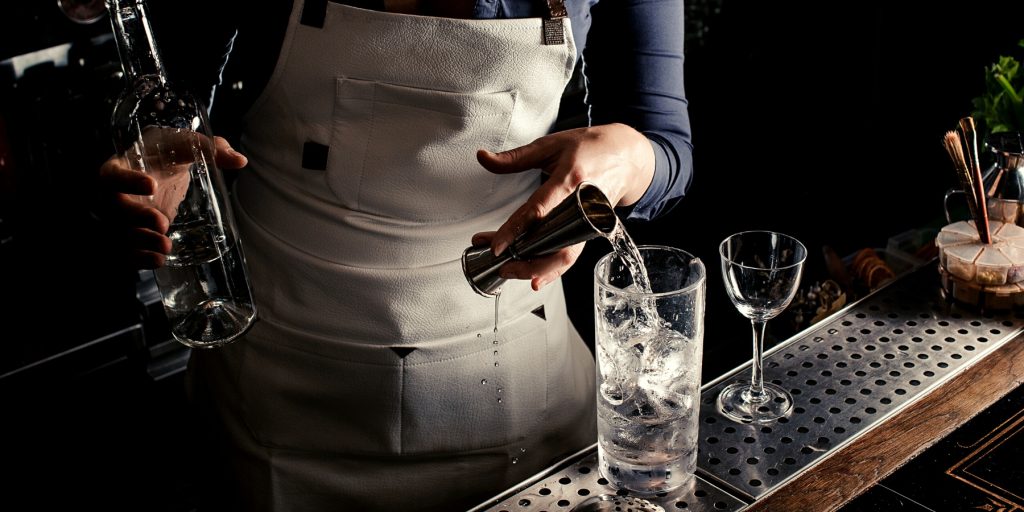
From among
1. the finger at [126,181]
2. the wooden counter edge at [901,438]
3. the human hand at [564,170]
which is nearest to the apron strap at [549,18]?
the human hand at [564,170]

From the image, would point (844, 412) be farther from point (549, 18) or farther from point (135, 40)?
point (135, 40)

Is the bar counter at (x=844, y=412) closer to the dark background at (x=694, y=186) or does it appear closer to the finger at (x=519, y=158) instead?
the finger at (x=519, y=158)

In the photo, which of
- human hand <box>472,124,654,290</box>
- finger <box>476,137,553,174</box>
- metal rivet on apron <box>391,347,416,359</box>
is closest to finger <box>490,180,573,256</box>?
human hand <box>472,124,654,290</box>

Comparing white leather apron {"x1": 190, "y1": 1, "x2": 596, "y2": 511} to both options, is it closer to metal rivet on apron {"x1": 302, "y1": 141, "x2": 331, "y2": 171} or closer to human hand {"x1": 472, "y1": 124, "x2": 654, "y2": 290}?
metal rivet on apron {"x1": 302, "y1": 141, "x2": 331, "y2": 171}

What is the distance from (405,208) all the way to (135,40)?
439 millimetres

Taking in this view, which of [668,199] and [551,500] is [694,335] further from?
[668,199]

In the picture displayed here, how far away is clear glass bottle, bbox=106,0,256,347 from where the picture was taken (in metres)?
1.31

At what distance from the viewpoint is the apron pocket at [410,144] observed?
1414mm

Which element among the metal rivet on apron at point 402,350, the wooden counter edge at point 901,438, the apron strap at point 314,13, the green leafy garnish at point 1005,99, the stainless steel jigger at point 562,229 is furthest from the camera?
the green leafy garnish at point 1005,99

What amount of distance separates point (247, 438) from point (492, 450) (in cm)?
41

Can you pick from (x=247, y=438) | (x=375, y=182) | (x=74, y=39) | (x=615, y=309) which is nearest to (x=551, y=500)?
(x=615, y=309)

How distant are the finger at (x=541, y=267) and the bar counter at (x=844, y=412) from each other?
24 cm

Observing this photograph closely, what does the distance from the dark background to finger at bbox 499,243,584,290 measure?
1.21 meters

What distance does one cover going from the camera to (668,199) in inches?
60.2
